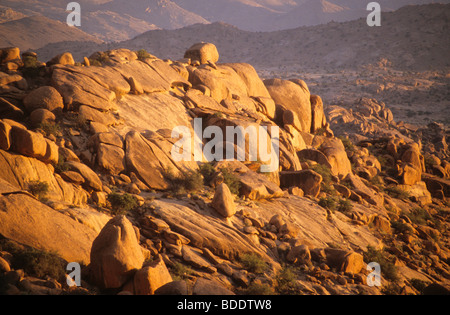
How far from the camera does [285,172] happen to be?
15445mm

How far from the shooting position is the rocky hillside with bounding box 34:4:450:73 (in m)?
73.3

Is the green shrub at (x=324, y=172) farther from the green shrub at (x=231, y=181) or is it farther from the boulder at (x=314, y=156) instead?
the green shrub at (x=231, y=181)

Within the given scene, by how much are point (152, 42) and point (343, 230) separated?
297ft

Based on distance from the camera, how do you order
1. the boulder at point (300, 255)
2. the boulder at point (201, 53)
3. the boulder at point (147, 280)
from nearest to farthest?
the boulder at point (147, 280) < the boulder at point (300, 255) < the boulder at point (201, 53)

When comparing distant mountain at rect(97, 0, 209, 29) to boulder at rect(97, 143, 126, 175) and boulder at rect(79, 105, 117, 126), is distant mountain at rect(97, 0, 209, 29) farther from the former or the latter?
boulder at rect(97, 143, 126, 175)

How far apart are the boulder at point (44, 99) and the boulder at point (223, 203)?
6.26 m

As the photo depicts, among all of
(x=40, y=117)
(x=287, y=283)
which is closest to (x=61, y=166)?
(x=40, y=117)

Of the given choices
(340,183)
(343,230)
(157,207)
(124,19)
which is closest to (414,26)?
(340,183)

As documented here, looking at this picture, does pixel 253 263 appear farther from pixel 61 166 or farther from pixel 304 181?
pixel 304 181

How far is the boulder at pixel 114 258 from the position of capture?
21.4 feet

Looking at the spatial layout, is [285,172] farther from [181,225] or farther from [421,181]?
[421,181]

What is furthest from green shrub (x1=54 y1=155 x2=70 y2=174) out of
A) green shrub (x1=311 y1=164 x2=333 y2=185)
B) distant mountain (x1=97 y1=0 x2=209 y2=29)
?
distant mountain (x1=97 y1=0 x2=209 y2=29)

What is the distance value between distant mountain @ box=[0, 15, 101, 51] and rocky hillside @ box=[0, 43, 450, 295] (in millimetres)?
62560

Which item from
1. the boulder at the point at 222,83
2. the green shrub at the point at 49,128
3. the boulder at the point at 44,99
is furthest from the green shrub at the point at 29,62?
the boulder at the point at 222,83
